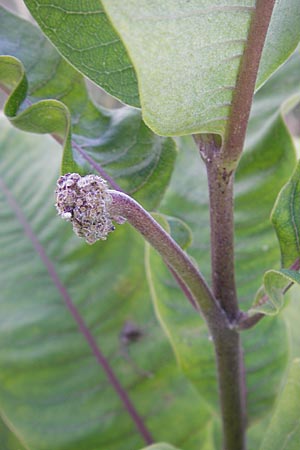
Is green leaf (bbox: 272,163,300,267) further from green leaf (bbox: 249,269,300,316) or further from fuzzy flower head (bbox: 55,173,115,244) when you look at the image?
fuzzy flower head (bbox: 55,173,115,244)

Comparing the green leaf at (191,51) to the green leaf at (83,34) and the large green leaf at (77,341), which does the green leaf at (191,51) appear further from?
the large green leaf at (77,341)

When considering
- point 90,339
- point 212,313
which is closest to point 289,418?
point 212,313

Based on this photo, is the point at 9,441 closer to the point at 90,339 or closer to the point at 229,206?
the point at 90,339

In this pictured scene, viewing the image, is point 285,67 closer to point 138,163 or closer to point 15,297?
point 138,163

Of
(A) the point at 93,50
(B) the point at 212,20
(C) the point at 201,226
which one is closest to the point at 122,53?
(A) the point at 93,50

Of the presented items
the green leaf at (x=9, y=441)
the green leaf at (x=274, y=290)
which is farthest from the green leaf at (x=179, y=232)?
the green leaf at (x=9, y=441)

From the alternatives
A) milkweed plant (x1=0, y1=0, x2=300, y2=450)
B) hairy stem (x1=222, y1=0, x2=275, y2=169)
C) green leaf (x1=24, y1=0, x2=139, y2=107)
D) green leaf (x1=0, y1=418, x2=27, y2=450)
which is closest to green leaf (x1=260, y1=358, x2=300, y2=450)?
milkweed plant (x1=0, y1=0, x2=300, y2=450)
